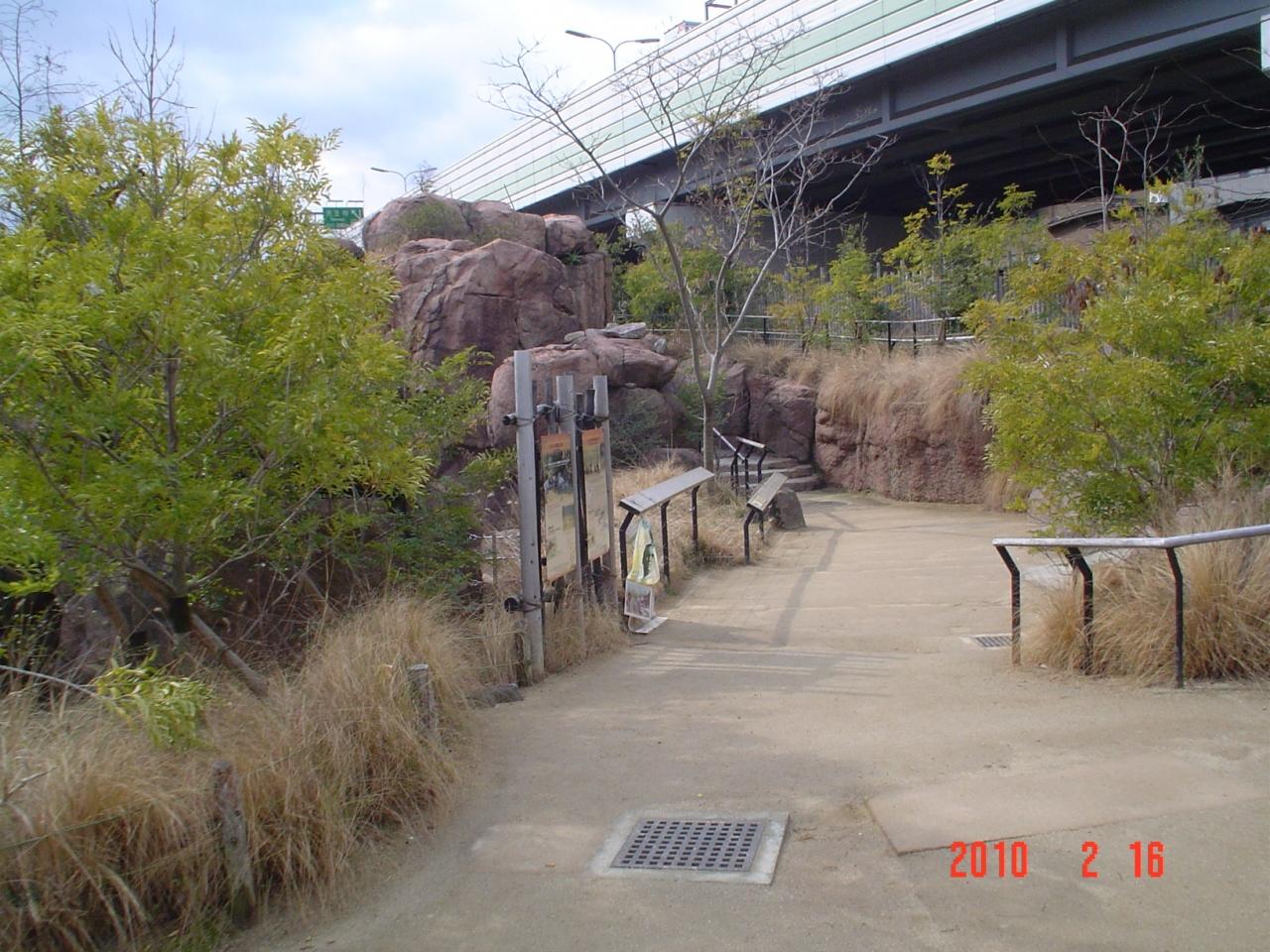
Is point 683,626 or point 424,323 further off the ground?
point 424,323

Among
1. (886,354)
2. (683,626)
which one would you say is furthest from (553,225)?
(683,626)

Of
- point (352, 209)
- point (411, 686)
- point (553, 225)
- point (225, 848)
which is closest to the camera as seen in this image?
point (225, 848)

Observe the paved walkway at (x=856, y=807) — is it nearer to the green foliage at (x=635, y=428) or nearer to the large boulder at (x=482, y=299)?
the green foliage at (x=635, y=428)

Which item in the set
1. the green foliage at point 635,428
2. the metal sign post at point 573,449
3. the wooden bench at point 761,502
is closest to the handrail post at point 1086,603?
the metal sign post at point 573,449

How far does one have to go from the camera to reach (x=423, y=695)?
5387 mm

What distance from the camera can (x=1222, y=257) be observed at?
885 centimetres

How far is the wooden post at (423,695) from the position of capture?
210 inches

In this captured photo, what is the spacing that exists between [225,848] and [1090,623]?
4949 millimetres

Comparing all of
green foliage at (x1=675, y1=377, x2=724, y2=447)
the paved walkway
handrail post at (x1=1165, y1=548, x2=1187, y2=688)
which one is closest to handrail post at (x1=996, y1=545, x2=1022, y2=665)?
the paved walkway

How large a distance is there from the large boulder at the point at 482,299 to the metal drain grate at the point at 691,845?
1670cm

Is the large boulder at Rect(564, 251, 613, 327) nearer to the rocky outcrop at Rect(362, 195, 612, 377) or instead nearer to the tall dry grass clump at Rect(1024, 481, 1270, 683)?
the rocky outcrop at Rect(362, 195, 612, 377)

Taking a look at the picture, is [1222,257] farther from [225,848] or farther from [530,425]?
[225,848]
